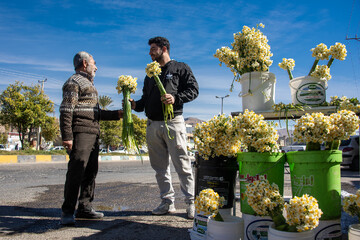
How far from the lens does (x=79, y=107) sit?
3.18 m

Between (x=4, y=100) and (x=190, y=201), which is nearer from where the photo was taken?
(x=190, y=201)

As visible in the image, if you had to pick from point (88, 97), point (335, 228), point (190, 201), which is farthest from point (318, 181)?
point (88, 97)

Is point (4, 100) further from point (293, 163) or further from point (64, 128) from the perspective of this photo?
point (293, 163)

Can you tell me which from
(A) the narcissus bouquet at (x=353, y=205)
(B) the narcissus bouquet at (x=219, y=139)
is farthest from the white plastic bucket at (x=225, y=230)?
(A) the narcissus bouquet at (x=353, y=205)

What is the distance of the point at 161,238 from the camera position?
8.23 ft

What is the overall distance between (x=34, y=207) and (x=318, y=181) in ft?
12.0

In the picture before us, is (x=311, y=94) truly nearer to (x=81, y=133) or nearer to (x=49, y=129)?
(x=81, y=133)

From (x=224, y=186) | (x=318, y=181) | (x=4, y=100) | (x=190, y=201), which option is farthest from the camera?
(x=4, y=100)

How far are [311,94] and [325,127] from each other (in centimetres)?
68

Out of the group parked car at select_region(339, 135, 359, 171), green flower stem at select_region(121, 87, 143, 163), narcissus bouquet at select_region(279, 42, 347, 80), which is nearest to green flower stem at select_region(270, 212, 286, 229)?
narcissus bouquet at select_region(279, 42, 347, 80)

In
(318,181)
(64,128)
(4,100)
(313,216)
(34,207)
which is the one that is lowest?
(34,207)

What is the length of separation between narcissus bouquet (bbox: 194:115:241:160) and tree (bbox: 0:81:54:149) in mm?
24995

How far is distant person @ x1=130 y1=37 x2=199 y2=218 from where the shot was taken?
3324 mm

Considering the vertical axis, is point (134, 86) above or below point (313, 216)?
above
